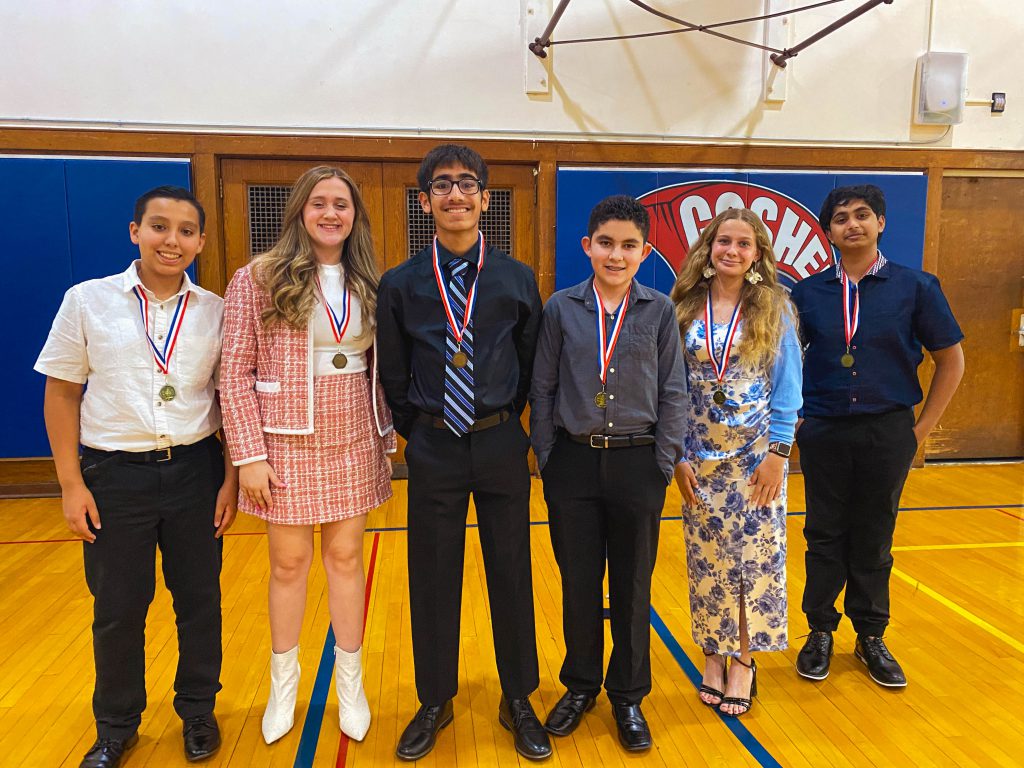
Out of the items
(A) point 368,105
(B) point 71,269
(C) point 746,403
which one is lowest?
(C) point 746,403

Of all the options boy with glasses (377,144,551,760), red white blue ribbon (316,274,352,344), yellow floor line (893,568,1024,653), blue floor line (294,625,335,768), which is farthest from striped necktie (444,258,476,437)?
yellow floor line (893,568,1024,653)

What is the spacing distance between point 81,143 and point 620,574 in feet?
16.4

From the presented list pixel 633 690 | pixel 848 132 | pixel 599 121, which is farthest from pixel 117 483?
pixel 848 132

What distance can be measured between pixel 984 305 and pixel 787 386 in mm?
4890

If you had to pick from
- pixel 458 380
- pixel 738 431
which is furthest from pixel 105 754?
pixel 738 431

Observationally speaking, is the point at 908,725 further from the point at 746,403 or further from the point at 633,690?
the point at 746,403

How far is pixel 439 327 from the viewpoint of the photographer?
2.02 m

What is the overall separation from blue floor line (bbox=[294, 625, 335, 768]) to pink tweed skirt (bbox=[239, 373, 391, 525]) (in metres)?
0.77

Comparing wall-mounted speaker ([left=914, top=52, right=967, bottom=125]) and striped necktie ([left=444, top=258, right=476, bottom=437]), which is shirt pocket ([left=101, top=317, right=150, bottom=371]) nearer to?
striped necktie ([left=444, top=258, right=476, bottom=437])

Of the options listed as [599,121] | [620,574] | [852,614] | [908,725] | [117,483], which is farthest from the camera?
[599,121]

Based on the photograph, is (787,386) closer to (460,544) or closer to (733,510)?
(733,510)

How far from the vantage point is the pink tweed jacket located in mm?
2018

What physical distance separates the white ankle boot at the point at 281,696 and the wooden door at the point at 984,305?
5819 mm

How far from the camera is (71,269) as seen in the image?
492cm
